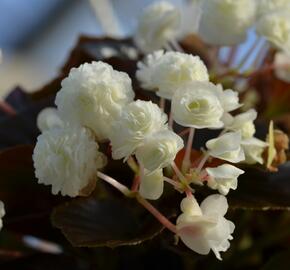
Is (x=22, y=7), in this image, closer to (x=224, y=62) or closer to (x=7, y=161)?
(x=224, y=62)

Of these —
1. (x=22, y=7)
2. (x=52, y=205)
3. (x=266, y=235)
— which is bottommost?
(x=22, y=7)

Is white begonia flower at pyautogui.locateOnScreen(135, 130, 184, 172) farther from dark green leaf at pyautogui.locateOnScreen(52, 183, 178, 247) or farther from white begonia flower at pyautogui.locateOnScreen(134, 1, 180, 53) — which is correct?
white begonia flower at pyautogui.locateOnScreen(134, 1, 180, 53)

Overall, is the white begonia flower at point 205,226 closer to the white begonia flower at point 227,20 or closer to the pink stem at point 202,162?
the pink stem at point 202,162

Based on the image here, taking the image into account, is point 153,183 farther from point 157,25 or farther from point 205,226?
point 157,25

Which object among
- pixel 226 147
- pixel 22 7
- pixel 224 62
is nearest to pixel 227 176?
pixel 226 147

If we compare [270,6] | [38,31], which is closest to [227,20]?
[270,6]

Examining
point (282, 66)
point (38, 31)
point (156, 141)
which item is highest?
point (156, 141)

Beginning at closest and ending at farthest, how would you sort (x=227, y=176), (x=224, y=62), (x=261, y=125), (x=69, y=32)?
(x=227, y=176) → (x=261, y=125) → (x=224, y=62) → (x=69, y=32)

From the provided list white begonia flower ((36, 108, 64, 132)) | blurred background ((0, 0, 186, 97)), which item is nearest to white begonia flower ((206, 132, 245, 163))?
white begonia flower ((36, 108, 64, 132))
